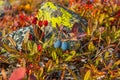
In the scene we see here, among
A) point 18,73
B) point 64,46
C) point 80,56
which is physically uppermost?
point 18,73

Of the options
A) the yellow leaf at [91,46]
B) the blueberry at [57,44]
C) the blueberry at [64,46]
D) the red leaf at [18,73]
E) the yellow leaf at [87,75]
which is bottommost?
the yellow leaf at [87,75]

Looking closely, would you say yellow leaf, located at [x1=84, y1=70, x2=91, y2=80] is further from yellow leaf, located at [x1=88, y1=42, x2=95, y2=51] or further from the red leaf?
the red leaf

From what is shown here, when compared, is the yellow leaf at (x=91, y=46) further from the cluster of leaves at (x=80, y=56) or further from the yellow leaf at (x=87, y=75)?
the yellow leaf at (x=87, y=75)

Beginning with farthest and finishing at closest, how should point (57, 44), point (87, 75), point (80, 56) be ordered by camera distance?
point (80, 56) → point (57, 44) → point (87, 75)

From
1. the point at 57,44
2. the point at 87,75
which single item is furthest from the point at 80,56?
the point at 87,75

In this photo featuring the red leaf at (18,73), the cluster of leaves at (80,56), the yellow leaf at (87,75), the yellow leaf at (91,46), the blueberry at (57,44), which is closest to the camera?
the red leaf at (18,73)

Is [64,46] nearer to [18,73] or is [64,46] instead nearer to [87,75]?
[87,75]

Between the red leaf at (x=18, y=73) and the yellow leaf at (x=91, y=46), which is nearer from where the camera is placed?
the red leaf at (x=18, y=73)

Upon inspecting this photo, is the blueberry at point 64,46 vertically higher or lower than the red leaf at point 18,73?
lower

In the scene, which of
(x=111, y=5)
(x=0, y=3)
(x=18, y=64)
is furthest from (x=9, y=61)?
(x=0, y=3)

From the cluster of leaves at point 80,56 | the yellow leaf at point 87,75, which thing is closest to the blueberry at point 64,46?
the cluster of leaves at point 80,56

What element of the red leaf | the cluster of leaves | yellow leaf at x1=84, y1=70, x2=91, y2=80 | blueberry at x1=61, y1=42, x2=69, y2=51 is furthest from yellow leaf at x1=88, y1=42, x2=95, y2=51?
the red leaf

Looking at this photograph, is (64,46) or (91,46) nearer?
(64,46)

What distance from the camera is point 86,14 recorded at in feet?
15.8
